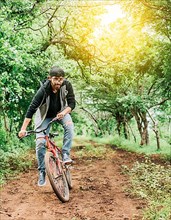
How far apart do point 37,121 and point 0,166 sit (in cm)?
492

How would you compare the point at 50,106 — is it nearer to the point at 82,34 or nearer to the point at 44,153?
the point at 44,153

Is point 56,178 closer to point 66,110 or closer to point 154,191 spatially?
point 66,110

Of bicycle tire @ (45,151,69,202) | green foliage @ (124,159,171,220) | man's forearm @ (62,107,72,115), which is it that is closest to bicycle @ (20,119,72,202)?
bicycle tire @ (45,151,69,202)

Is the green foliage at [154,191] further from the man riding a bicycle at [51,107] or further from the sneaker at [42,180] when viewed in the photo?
the sneaker at [42,180]

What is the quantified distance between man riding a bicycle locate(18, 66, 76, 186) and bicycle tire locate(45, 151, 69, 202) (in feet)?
0.88

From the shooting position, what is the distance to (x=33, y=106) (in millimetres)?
6133

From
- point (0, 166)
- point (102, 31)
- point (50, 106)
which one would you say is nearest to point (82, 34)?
point (102, 31)

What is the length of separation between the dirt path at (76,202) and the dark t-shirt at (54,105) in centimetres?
175

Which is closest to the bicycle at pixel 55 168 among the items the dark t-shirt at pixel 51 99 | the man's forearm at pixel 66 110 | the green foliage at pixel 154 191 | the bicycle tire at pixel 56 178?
the bicycle tire at pixel 56 178

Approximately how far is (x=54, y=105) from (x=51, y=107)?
0.07 m

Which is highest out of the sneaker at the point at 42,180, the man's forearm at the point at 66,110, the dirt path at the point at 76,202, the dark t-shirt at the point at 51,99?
the dark t-shirt at the point at 51,99

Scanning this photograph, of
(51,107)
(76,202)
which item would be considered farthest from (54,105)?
(76,202)

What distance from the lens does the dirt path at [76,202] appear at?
5.83m

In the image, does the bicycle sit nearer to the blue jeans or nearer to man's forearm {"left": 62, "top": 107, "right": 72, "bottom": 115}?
the blue jeans
